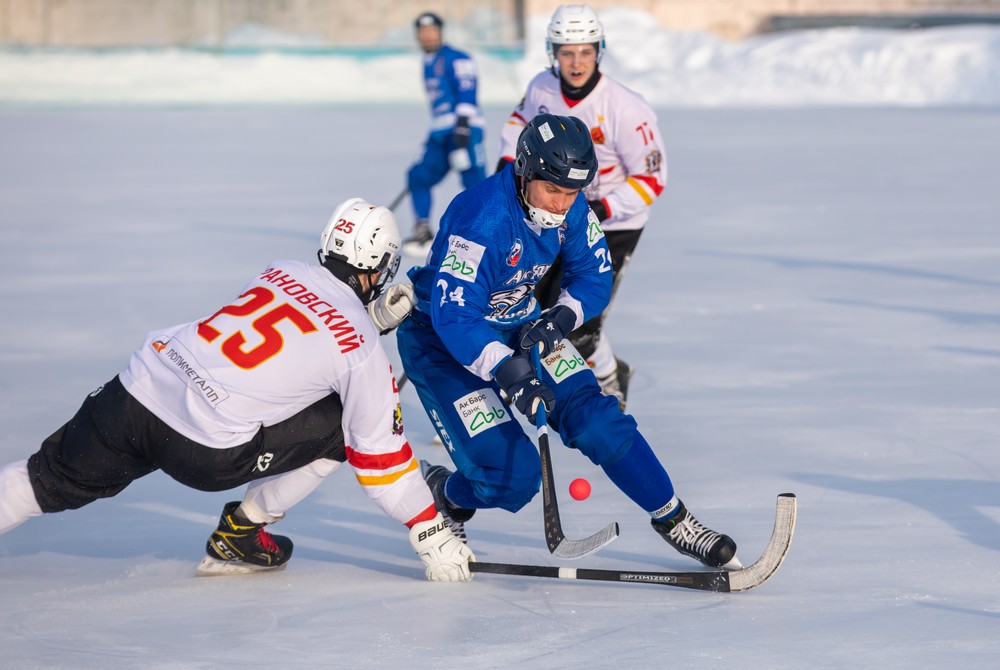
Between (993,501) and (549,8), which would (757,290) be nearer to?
(993,501)

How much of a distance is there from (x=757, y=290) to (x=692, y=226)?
250 cm

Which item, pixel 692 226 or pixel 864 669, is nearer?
pixel 864 669

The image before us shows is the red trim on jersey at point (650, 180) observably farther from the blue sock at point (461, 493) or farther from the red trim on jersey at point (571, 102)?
the blue sock at point (461, 493)

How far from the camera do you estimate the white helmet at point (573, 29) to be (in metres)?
5.20

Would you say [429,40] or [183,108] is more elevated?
[429,40]

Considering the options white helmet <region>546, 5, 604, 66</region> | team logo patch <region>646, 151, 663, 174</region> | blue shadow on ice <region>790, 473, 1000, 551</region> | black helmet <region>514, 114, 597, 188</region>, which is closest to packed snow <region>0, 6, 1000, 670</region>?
blue shadow on ice <region>790, 473, 1000, 551</region>

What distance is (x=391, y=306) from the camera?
12.3ft

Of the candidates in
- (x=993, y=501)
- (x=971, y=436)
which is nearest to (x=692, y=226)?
(x=971, y=436)

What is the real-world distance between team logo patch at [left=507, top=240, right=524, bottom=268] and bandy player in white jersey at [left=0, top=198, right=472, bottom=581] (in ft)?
1.03

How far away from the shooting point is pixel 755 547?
391cm

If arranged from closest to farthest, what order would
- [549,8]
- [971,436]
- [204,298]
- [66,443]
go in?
[66,443], [971,436], [204,298], [549,8]

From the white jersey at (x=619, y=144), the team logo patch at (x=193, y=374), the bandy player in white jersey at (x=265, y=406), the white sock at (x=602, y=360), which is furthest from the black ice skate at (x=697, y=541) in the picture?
the white jersey at (x=619, y=144)

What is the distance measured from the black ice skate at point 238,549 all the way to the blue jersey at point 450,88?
6.47 meters

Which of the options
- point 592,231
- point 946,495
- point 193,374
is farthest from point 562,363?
point 946,495
